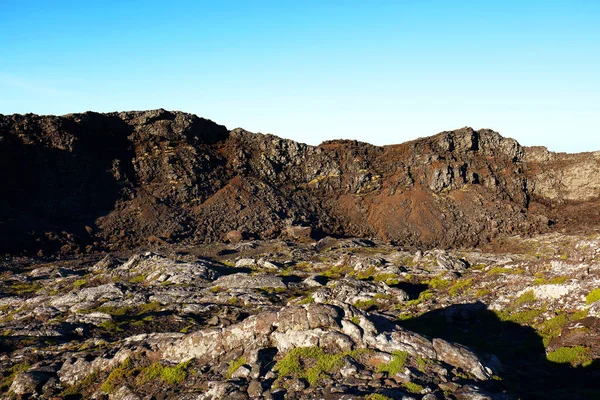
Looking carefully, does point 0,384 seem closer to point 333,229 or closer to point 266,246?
point 266,246

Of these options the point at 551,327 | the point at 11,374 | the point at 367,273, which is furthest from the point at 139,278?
the point at 551,327

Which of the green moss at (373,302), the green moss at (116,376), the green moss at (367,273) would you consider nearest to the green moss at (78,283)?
the green moss at (373,302)

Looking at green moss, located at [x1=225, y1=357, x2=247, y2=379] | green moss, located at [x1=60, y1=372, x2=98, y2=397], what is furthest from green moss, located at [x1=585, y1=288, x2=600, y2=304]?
green moss, located at [x1=60, y1=372, x2=98, y2=397]

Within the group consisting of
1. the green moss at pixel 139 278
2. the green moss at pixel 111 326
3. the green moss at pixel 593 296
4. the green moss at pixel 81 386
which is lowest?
the green moss at pixel 139 278

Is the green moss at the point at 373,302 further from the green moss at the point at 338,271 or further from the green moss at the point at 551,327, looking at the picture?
the green moss at the point at 338,271

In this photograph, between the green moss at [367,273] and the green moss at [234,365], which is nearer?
the green moss at [234,365]

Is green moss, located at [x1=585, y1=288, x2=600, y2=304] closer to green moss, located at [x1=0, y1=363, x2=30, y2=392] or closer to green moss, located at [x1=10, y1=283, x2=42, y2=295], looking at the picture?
green moss, located at [x1=0, y1=363, x2=30, y2=392]
